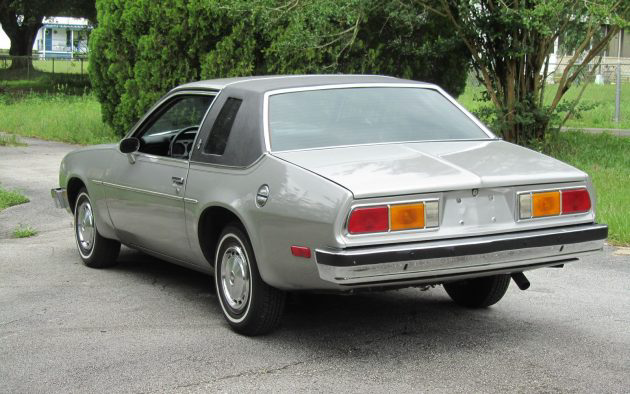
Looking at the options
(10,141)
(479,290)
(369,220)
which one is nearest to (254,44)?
(10,141)

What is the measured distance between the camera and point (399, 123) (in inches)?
255

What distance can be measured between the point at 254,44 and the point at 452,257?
1189cm

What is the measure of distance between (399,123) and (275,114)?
789mm

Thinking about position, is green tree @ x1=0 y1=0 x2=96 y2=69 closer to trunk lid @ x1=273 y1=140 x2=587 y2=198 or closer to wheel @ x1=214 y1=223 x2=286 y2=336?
wheel @ x1=214 y1=223 x2=286 y2=336

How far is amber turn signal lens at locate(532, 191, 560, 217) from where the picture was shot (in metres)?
5.68

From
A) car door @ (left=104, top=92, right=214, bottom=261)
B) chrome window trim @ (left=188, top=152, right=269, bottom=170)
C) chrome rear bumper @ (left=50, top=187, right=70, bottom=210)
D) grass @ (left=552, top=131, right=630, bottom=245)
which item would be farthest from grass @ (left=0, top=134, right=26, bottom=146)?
chrome window trim @ (left=188, top=152, right=269, bottom=170)

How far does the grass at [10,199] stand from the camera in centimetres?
1175

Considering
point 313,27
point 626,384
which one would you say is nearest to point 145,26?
point 313,27

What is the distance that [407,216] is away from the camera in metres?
5.32

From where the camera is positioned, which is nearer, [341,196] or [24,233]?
[341,196]

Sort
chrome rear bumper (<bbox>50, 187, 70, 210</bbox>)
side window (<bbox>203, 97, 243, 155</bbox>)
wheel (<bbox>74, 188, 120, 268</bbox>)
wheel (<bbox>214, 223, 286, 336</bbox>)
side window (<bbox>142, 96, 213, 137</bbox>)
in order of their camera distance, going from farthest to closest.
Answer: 1. chrome rear bumper (<bbox>50, 187, 70, 210</bbox>)
2. wheel (<bbox>74, 188, 120, 268</bbox>)
3. side window (<bbox>142, 96, 213, 137</bbox>)
4. side window (<bbox>203, 97, 243, 155</bbox>)
5. wheel (<bbox>214, 223, 286, 336</bbox>)

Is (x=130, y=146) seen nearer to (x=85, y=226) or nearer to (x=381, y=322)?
(x=85, y=226)

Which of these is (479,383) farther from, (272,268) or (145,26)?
(145,26)

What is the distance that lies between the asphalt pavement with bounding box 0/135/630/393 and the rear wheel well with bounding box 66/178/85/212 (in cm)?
67
